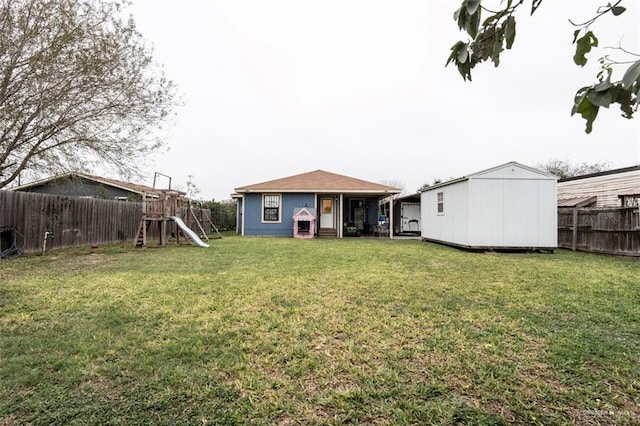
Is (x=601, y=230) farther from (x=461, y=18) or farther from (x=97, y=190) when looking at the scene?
(x=97, y=190)

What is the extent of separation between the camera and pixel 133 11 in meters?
8.52

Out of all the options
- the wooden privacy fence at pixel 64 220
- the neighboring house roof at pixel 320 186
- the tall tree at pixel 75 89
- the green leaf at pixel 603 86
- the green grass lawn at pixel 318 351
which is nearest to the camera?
the green leaf at pixel 603 86

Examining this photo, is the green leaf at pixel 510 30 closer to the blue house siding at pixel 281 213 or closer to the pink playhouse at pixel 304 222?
the pink playhouse at pixel 304 222

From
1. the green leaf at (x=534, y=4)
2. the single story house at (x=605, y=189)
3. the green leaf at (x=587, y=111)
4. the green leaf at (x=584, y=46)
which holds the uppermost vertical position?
the single story house at (x=605, y=189)

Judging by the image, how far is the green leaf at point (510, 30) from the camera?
109 centimetres

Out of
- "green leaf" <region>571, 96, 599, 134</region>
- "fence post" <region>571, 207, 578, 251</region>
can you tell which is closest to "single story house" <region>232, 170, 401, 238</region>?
"fence post" <region>571, 207, 578, 251</region>

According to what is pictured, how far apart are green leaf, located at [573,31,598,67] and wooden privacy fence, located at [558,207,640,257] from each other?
10.8 meters

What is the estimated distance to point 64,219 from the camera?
9.84 meters

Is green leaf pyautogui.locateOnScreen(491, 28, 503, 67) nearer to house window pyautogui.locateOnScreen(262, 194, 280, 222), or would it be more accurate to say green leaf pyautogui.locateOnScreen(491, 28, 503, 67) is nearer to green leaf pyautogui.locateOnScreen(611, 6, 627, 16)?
green leaf pyautogui.locateOnScreen(611, 6, 627, 16)

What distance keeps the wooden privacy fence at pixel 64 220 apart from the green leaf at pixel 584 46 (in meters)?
11.0

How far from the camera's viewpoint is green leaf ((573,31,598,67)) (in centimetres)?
110

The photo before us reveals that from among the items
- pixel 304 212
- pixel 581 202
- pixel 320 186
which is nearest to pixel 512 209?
pixel 581 202

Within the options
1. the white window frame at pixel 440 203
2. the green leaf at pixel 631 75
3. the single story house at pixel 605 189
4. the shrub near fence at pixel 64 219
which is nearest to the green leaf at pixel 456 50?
the green leaf at pixel 631 75

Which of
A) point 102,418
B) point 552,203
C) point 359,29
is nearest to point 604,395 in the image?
point 102,418
